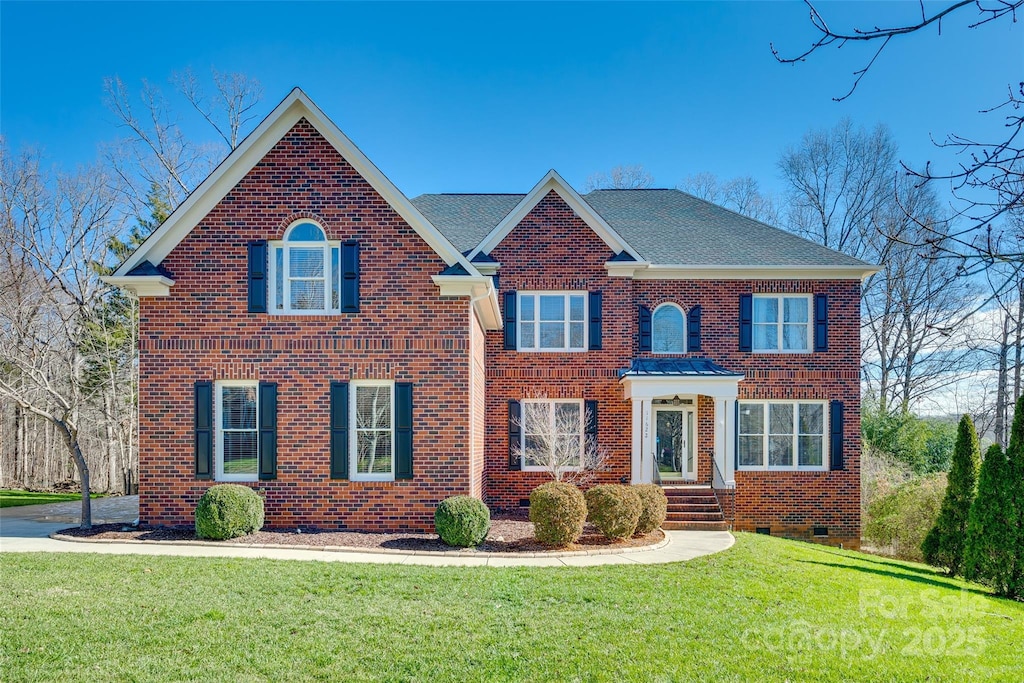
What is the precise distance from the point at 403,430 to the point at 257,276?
3.94m

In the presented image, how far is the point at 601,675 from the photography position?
554cm

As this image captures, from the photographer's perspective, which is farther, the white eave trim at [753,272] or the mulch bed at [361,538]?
the white eave trim at [753,272]

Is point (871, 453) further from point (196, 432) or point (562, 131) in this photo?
point (196, 432)

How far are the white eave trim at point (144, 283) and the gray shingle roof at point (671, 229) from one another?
6.98m

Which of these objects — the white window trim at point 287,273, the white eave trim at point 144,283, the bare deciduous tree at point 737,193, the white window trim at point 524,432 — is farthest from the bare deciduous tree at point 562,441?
the bare deciduous tree at point 737,193

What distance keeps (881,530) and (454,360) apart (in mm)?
11546

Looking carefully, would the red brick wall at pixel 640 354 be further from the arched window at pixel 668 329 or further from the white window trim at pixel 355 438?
the white window trim at pixel 355 438

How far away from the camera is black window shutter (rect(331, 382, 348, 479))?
1171 centimetres

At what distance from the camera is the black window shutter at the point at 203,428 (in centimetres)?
1161

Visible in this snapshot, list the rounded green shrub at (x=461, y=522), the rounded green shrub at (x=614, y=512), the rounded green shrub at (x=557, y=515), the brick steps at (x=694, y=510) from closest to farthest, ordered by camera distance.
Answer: the rounded green shrub at (x=461, y=522)
the rounded green shrub at (x=557, y=515)
the rounded green shrub at (x=614, y=512)
the brick steps at (x=694, y=510)

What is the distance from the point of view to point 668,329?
16312mm

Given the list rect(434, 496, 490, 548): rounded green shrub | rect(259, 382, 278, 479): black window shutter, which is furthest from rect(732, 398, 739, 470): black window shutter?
rect(259, 382, 278, 479): black window shutter

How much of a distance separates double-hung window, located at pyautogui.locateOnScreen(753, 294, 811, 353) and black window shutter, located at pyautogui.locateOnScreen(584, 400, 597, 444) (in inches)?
178

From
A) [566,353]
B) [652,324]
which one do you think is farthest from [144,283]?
[652,324]
